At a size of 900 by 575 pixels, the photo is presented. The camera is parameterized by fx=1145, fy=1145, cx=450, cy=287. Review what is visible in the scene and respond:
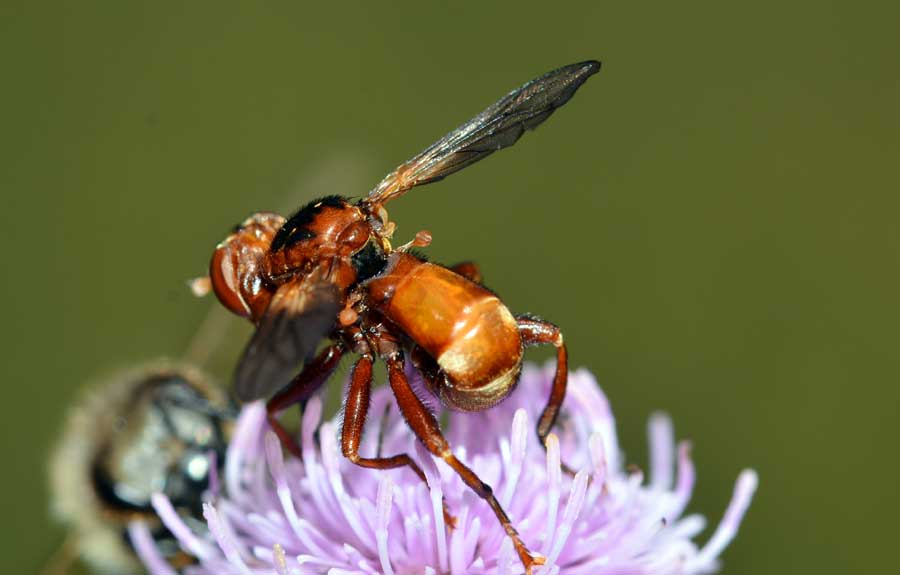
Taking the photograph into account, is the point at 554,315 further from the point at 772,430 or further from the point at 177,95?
the point at 177,95

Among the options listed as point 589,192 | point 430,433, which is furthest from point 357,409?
point 589,192

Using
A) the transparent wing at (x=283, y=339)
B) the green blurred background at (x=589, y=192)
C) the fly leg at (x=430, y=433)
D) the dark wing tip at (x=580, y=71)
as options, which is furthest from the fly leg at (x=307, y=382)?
the green blurred background at (x=589, y=192)

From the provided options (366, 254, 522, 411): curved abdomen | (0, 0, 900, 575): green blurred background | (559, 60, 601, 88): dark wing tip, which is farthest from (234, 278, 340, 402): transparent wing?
(0, 0, 900, 575): green blurred background

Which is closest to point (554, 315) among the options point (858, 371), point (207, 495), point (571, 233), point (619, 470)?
point (571, 233)

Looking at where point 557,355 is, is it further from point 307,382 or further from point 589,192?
point 589,192

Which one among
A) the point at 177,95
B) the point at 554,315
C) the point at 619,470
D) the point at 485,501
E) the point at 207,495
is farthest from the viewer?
the point at 177,95
